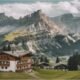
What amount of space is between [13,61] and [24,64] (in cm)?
35

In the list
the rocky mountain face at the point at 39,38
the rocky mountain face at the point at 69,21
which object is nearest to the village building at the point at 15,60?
the rocky mountain face at the point at 39,38

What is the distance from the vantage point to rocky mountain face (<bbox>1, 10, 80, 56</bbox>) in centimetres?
1185

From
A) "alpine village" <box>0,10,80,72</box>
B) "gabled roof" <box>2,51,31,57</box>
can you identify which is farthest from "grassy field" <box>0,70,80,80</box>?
"gabled roof" <box>2,51,31,57</box>

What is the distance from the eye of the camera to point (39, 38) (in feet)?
39.1

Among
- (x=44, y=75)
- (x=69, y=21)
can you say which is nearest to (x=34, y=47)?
(x=44, y=75)

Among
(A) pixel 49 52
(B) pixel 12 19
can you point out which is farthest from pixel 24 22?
(A) pixel 49 52

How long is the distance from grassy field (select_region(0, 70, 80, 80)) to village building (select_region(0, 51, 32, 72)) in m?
0.22

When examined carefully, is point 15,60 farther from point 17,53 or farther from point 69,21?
point 69,21

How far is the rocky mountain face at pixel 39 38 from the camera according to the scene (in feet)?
38.9

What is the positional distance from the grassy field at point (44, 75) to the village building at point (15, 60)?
0.73 ft

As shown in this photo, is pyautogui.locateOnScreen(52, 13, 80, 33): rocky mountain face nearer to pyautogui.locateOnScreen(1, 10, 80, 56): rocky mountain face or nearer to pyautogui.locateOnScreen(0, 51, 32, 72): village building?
pyautogui.locateOnScreen(1, 10, 80, 56): rocky mountain face

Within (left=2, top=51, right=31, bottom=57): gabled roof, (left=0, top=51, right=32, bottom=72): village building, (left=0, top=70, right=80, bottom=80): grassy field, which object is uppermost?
(left=2, top=51, right=31, bottom=57): gabled roof

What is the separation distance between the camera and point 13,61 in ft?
→ 38.8

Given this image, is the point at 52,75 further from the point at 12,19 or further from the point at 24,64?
the point at 12,19
